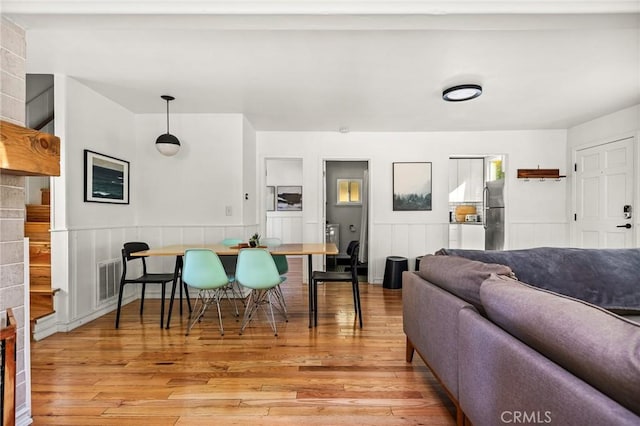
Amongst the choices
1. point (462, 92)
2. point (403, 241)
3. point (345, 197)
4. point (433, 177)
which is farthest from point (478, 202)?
point (462, 92)

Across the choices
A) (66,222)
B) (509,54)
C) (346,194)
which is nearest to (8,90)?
(66,222)

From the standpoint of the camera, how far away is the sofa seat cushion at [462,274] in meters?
1.47

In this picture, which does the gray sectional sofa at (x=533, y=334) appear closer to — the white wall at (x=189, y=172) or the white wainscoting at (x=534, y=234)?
the white wall at (x=189, y=172)

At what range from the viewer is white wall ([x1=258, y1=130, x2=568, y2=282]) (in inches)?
199

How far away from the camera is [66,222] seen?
3072 millimetres

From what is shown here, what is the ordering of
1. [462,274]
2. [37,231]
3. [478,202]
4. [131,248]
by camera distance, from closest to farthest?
[462,274] < [37,231] < [131,248] < [478,202]

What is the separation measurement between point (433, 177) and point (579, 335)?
4.49m

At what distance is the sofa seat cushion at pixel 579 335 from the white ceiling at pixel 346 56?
144 cm

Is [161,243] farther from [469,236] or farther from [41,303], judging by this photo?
[469,236]

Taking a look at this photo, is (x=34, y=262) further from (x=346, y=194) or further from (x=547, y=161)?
(x=547, y=161)

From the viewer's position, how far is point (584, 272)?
204cm

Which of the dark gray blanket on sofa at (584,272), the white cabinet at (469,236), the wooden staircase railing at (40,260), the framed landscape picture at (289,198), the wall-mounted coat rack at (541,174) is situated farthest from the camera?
the framed landscape picture at (289,198)

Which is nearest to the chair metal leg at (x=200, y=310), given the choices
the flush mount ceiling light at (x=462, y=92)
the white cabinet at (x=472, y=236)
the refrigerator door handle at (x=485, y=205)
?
the flush mount ceiling light at (x=462, y=92)

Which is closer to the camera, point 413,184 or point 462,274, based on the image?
point 462,274
